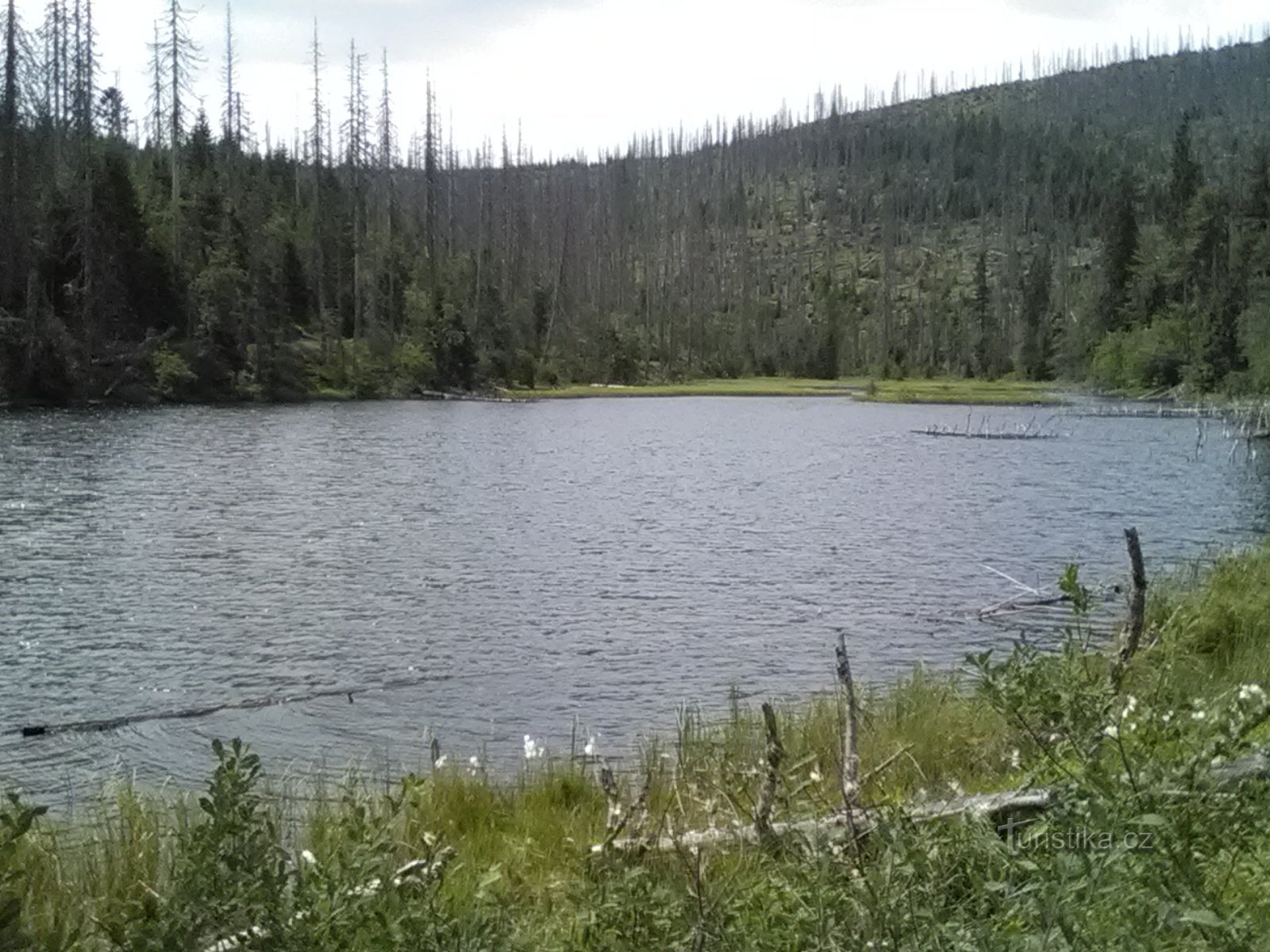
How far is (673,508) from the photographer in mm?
29062

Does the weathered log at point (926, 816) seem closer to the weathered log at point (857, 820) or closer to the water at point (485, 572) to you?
the weathered log at point (857, 820)

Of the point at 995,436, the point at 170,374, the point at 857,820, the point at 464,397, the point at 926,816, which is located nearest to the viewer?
the point at 926,816

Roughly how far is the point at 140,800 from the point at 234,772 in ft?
17.8

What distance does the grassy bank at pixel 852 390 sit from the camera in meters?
83.1

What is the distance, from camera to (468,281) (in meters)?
94.6

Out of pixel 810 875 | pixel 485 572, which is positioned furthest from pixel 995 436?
pixel 810 875

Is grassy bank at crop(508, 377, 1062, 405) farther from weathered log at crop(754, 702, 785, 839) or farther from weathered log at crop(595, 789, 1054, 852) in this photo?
weathered log at crop(754, 702, 785, 839)

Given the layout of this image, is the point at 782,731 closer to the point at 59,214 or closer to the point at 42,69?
the point at 59,214

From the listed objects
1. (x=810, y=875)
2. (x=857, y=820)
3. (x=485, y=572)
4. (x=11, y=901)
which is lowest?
(x=485, y=572)

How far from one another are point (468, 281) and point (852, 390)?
1302 inches

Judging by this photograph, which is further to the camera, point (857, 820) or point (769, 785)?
point (769, 785)

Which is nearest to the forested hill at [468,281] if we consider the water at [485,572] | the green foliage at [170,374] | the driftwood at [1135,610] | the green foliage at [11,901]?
the green foliage at [170,374]

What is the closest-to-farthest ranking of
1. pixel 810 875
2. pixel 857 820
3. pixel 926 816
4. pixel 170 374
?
pixel 810 875 < pixel 926 816 < pixel 857 820 < pixel 170 374

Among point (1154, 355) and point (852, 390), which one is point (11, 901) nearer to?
point (1154, 355)
